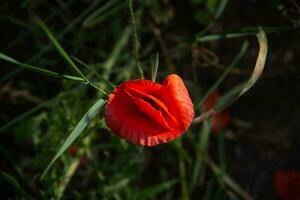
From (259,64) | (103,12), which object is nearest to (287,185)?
(259,64)

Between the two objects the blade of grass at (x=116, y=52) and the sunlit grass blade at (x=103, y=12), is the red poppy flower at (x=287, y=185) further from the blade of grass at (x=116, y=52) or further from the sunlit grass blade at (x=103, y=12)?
the sunlit grass blade at (x=103, y=12)

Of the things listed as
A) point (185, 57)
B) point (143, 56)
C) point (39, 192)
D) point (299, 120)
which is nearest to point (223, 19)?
point (185, 57)

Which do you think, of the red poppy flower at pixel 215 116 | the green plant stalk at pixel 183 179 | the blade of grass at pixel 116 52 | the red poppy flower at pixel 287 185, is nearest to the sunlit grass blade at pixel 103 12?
the blade of grass at pixel 116 52

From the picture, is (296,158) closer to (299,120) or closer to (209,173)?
(299,120)

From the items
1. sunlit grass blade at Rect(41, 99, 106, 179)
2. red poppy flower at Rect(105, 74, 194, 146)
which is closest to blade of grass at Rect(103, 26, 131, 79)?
sunlit grass blade at Rect(41, 99, 106, 179)

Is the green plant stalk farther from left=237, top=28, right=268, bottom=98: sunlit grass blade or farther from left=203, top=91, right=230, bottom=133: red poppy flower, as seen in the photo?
left=237, top=28, right=268, bottom=98: sunlit grass blade

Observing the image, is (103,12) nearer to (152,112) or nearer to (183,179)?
(183,179)
